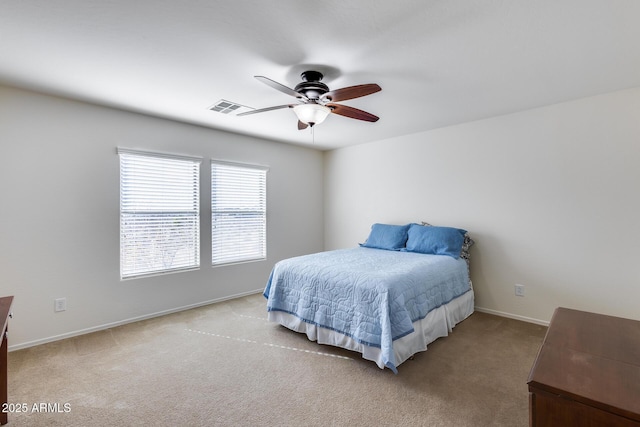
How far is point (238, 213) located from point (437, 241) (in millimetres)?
2742

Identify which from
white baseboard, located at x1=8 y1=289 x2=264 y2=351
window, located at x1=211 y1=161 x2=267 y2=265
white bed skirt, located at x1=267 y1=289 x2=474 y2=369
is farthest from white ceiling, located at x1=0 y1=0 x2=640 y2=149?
white baseboard, located at x1=8 y1=289 x2=264 y2=351

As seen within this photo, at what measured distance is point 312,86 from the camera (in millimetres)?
2385

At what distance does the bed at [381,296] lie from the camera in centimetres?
234

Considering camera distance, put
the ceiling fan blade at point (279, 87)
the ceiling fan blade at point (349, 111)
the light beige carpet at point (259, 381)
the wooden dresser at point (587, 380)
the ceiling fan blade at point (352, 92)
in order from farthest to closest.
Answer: the ceiling fan blade at point (349, 111), the ceiling fan blade at point (352, 92), the ceiling fan blade at point (279, 87), the light beige carpet at point (259, 381), the wooden dresser at point (587, 380)

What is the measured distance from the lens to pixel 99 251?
3.19 m

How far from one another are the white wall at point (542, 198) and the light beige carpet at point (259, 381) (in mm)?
611

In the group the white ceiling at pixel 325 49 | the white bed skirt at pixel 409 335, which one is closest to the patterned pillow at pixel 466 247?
the white bed skirt at pixel 409 335

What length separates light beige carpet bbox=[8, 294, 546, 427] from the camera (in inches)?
72.8

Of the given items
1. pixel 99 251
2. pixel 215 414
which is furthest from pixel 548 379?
pixel 99 251

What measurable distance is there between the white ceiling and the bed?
167cm

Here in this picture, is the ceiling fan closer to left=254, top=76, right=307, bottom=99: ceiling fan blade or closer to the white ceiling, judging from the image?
left=254, top=76, right=307, bottom=99: ceiling fan blade

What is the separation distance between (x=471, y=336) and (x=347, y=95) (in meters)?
2.59

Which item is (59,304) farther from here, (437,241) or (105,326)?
(437,241)

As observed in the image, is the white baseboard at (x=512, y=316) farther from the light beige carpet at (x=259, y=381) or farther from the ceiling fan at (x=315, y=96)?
the ceiling fan at (x=315, y=96)
